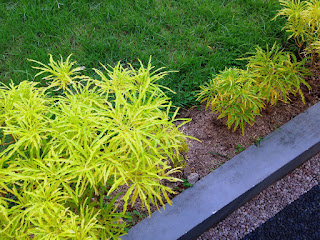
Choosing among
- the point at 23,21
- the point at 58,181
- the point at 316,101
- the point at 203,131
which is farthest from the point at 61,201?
the point at 23,21

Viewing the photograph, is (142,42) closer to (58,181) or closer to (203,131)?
(203,131)

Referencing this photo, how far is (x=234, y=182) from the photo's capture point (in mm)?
2490

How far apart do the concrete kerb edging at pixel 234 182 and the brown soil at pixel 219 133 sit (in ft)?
0.24

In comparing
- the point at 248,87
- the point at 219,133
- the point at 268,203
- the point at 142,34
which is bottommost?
the point at 268,203

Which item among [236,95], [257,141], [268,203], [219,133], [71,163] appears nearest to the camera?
[71,163]

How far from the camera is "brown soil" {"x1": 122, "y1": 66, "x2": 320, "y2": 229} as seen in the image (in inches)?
105

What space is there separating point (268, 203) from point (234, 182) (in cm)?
36

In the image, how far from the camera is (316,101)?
307 centimetres

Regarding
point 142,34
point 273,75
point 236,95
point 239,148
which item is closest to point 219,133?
point 239,148

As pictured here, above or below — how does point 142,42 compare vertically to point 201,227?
above

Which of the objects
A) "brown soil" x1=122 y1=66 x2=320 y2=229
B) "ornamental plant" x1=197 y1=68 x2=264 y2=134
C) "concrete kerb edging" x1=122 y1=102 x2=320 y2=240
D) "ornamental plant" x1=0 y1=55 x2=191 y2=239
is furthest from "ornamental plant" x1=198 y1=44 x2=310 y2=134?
"ornamental plant" x1=0 y1=55 x2=191 y2=239

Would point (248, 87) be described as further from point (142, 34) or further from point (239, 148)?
point (142, 34)

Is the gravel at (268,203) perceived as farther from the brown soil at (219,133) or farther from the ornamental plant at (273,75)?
the ornamental plant at (273,75)

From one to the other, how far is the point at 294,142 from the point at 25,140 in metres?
2.08
